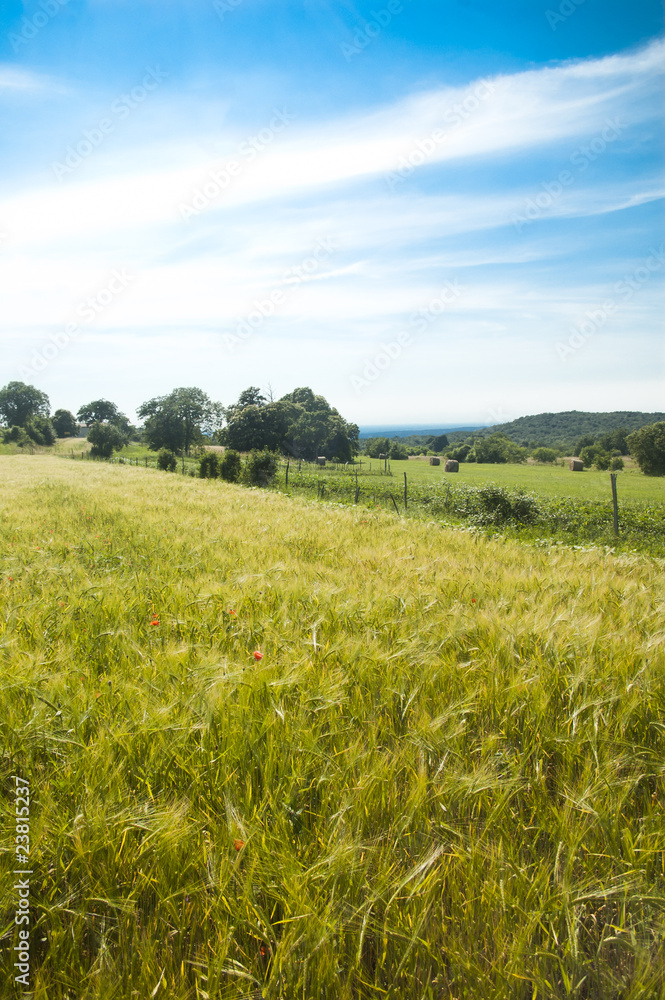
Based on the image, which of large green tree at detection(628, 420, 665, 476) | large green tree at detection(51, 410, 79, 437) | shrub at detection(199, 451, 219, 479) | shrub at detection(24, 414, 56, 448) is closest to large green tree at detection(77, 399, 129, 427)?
large green tree at detection(51, 410, 79, 437)

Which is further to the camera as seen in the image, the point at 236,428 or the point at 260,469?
the point at 236,428

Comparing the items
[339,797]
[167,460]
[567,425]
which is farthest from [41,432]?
[567,425]

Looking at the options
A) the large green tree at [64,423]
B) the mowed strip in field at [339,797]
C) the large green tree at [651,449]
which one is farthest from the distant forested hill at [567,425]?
the large green tree at [64,423]

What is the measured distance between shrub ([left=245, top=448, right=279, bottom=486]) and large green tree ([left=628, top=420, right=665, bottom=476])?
42.9m

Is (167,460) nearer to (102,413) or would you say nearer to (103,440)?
(103,440)

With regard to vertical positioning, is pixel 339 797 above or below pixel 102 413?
below

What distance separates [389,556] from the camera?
489 centimetres

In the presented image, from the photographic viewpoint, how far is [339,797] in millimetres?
1475

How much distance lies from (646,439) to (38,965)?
60.7m

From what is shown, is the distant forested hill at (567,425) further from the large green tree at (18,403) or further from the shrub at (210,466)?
the large green tree at (18,403)

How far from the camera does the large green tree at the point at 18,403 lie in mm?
95438

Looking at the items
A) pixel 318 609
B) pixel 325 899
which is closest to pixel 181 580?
pixel 318 609

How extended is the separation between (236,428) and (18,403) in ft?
205

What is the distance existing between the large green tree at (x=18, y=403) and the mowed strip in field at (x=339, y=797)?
367 ft
